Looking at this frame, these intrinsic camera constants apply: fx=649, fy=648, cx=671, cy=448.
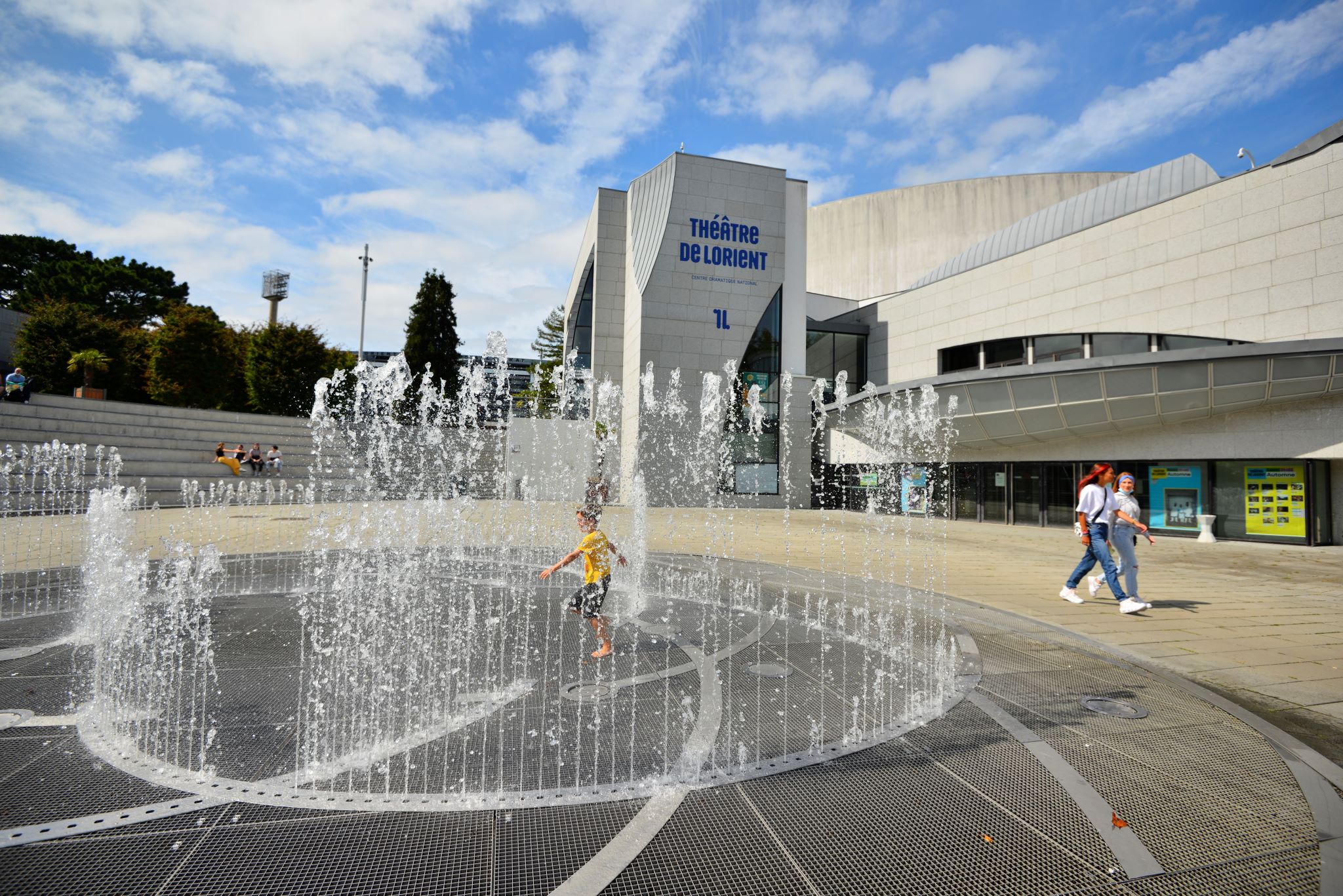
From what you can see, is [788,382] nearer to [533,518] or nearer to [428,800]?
[533,518]

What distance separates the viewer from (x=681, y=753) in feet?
11.6

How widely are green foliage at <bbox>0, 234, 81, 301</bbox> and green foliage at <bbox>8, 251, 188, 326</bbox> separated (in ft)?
1.58

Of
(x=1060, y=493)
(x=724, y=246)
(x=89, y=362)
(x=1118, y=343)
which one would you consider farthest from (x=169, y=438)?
(x=1118, y=343)

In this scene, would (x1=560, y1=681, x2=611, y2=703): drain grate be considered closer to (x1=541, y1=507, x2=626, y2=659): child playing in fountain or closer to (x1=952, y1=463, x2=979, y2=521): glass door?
(x1=541, y1=507, x2=626, y2=659): child playing in fountain

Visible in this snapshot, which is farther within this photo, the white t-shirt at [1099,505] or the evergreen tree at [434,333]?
the evergreen tree at [434,333]

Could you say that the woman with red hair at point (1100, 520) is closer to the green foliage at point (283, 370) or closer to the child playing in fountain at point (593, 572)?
the child playing in fountain at point (593, 572)

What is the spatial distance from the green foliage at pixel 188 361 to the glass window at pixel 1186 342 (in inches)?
1792

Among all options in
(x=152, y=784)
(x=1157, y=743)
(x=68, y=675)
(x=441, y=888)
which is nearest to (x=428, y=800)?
(x=441, y=888)

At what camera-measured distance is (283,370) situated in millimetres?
39844

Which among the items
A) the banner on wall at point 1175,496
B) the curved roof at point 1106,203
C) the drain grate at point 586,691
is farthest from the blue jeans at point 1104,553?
the curved roof at point 1106,203

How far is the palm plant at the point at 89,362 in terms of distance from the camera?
31.4 m

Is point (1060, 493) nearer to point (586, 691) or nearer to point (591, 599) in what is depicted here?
point (591, 599)

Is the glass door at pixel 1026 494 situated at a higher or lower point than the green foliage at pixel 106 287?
lower

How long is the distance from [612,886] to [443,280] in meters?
53.6
